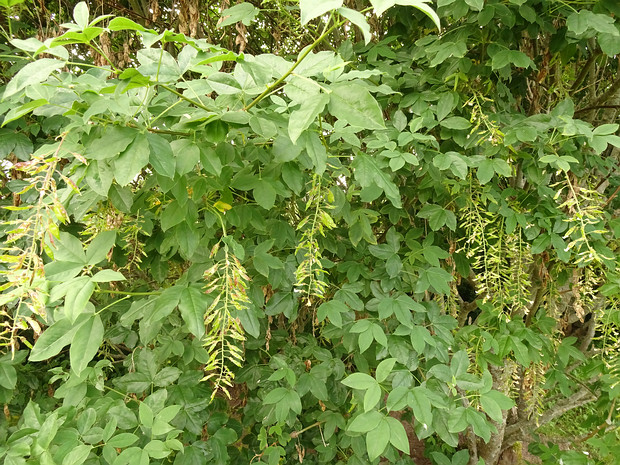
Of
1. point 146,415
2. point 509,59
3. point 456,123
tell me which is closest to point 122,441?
point 146,415

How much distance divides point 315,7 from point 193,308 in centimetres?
67

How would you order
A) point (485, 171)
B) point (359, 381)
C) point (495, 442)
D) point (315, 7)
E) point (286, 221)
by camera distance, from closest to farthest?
point (315, 7) < point (359, 381) < point (485, 171) < point (286, 221) < point (495, 442)

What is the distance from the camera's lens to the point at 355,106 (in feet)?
1.98

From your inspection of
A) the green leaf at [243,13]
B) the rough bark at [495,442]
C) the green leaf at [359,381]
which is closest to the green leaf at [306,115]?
the green leaf at [243,13]

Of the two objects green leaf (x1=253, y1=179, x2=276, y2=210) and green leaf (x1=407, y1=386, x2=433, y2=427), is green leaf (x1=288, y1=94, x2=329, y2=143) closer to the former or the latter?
green leaf (x1=253, y1=179, x2=276, y2=210)

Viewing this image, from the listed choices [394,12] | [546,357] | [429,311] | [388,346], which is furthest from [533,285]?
[394,12]

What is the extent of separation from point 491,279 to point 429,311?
0.91 ft

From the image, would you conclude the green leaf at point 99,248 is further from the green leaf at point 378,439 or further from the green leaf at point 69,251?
the green leaf at point 378,439

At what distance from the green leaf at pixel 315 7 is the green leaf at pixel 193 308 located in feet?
2.07

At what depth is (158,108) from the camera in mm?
839

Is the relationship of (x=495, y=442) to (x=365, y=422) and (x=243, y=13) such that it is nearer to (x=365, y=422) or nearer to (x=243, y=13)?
(x=365, y=422)

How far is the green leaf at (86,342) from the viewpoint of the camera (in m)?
0.77

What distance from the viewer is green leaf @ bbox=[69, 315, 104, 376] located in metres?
0.77

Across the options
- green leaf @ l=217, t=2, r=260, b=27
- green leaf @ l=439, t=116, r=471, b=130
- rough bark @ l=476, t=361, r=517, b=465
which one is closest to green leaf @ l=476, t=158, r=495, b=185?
green leaf @ l=439, t=116, r=471, b=130
